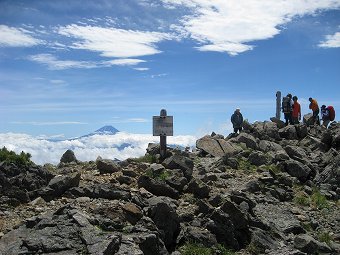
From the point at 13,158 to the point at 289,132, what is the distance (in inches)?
1024

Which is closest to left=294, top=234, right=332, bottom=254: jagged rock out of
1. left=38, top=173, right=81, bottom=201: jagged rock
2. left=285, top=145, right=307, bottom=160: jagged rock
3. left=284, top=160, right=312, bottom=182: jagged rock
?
left=38, top=173, right=81, bottom=201: jagged rock

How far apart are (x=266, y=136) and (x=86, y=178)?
2033cm

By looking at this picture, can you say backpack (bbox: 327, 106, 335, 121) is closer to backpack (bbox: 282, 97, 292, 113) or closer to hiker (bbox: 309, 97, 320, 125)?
hiker (bbox: 309, 97, 320, 125)

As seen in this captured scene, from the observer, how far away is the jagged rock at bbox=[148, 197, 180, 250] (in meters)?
13.9

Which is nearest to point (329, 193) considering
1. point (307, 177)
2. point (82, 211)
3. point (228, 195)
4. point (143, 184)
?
point (307, 177)

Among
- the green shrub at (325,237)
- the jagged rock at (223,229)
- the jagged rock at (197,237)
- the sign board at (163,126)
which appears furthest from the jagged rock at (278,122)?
the jagged rock at (197,237)

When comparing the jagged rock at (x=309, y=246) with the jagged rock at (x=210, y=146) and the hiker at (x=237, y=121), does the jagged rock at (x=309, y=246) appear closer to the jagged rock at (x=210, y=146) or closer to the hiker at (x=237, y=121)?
the jagged rock at (x=210, y=146)

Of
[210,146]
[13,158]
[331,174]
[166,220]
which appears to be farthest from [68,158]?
[331,174]

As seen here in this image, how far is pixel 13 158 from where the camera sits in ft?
51.6

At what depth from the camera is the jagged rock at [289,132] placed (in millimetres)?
35469

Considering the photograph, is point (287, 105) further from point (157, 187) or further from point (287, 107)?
point (157, 187)

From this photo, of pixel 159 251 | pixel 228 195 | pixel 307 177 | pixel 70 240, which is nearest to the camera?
pixel 70 240

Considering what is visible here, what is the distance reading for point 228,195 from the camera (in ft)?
59.6

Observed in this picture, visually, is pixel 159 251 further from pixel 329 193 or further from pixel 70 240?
pixel 329 193
